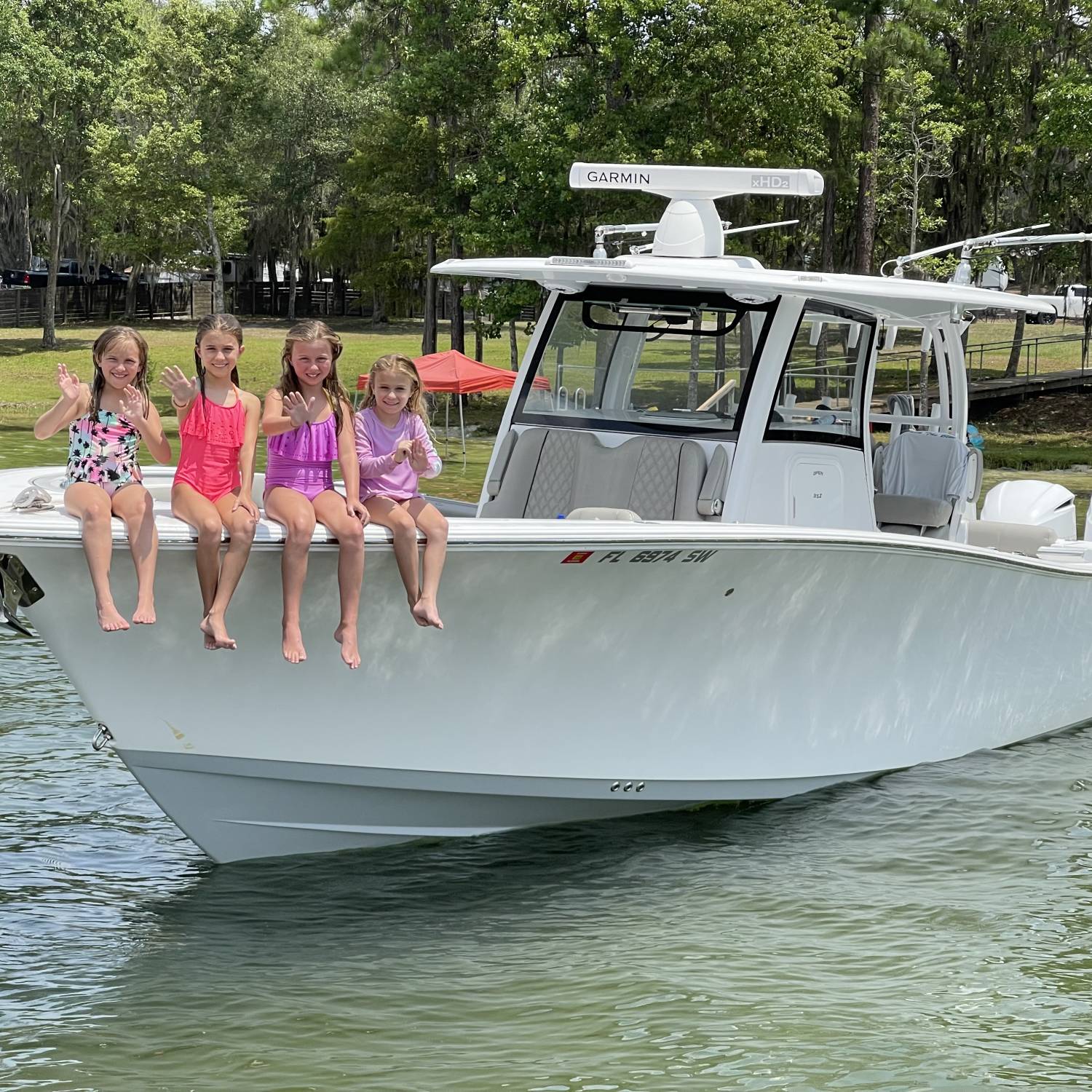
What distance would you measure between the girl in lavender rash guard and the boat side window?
8.02 ft

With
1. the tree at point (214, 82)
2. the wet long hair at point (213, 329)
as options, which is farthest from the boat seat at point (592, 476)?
the tree at point (214, 82)

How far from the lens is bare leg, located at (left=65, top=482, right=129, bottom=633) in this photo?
5770mm

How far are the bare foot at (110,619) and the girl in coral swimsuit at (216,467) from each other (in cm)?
33

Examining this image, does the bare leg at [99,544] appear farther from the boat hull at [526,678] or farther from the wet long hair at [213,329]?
the wet long hair at [213,329]

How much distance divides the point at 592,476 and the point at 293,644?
108 inches

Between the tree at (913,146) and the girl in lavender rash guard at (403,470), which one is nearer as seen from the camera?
the girl in lavender rash guard at (403,470)

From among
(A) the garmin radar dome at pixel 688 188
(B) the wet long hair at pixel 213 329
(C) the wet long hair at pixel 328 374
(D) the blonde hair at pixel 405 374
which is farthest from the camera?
(A) the garmin radar dome at pixel 688 188

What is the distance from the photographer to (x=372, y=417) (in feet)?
21.6

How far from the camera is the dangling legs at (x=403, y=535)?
627cm

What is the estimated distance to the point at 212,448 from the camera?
6141mm

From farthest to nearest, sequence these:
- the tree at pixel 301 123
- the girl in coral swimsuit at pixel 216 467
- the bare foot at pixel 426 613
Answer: the tree at pixel 301 123
the bare foot at pixel 426 613
the girl in coral swimsuit at pixel 216 467

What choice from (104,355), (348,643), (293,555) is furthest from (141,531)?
(348,643)

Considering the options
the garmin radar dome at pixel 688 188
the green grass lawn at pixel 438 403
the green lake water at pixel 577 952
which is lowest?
the green lake water at pixel 577 952

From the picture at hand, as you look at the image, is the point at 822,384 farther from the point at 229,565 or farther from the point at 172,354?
the point at 172,354
